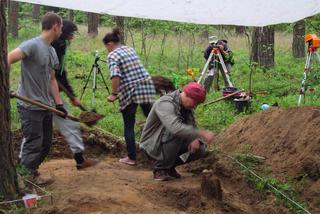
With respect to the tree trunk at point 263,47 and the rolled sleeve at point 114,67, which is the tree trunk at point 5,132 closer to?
the rolled sleeve at point 114,67

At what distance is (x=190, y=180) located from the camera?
5684 mm

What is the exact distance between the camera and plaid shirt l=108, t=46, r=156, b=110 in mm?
6242

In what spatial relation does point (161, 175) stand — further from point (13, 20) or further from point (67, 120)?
point (13, 20)

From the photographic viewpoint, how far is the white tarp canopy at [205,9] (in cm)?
618

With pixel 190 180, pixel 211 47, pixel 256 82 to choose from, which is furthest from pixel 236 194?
pixel 256 82

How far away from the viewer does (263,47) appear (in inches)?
541

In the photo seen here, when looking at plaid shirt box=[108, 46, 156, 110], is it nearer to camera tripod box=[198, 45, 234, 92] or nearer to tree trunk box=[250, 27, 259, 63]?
camera tripod box=[198, 45, 234, 92]

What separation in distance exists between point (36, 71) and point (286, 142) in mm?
3246

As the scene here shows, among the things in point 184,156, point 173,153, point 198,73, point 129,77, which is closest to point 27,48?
point 129,77

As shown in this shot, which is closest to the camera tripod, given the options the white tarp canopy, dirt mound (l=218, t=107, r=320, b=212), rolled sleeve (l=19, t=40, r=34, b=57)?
Result: dirt mound (l=218, t=107, r=320, b=212)

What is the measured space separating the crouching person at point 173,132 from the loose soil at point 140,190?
244 mm

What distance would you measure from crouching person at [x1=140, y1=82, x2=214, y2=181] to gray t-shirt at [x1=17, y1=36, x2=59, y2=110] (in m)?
1.20

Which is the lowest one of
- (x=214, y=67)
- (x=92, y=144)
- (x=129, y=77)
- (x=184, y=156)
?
(x=92, y=144)

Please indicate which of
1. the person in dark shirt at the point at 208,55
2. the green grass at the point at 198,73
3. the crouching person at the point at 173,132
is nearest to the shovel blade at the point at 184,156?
the crouching person at the point at 173,132
